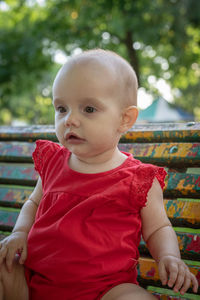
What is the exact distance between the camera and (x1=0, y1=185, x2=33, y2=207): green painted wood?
7.53 ft

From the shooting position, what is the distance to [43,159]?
1801 mm

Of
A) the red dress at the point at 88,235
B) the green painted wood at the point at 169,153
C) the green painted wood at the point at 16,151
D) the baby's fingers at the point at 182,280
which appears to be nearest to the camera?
the baby's fingers at the point at 182,280

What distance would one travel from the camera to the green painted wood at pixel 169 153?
1.89m

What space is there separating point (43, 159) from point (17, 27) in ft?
43.4

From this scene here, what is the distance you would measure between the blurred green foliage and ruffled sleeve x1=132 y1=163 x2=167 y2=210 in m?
10.3

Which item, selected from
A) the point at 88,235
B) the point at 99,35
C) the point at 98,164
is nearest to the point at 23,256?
the point at 88,235

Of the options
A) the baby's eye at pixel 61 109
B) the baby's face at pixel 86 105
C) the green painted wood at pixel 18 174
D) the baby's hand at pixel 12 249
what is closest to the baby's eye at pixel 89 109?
the baby's face at pixel 86 105

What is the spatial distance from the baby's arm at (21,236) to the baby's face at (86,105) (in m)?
0.46

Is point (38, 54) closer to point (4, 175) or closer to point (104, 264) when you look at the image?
point (4, 175)

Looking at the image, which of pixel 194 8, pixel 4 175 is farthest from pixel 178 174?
pixel 194 8

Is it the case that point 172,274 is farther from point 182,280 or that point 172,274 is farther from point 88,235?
point 88,235

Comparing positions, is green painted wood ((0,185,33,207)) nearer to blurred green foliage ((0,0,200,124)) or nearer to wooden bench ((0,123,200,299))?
wooden bench ((0,123,200,299))

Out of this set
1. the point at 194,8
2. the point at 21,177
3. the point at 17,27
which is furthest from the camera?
the point at 17,27

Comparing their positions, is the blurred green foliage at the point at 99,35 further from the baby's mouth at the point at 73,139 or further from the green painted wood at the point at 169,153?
the baby's mouth at the point at 73,139
